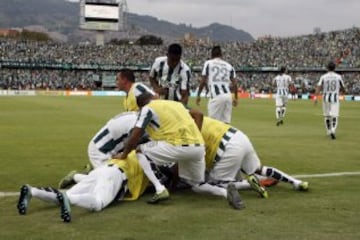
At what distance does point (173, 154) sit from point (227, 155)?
0.91m

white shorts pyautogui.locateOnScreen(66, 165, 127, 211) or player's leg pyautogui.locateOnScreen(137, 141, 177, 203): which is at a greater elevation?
player's leg pyautogui.locateOnScreen(137, 141, 177, 203)

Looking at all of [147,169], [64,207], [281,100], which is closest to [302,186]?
[147,169]

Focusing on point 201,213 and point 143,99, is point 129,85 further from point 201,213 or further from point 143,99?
point 201,213

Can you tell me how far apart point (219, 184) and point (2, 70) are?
241 feet

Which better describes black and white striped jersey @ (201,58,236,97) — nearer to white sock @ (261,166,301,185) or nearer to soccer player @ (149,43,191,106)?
soccer player @ (149,43,191,106)

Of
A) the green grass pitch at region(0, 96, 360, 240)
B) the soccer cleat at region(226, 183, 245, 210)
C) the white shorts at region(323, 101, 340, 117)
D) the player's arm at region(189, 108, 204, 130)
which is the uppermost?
the player's arm at region(189, 108, 204, 130)

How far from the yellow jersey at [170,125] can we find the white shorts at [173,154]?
0.07 m

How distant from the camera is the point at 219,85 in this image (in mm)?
13242

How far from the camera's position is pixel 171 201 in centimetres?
765

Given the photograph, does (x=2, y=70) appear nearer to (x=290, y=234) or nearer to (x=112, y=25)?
(x=112, y=25)

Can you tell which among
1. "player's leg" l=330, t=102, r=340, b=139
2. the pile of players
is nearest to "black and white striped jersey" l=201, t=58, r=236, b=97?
the pile of players

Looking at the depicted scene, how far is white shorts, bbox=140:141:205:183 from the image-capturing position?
7562 mm

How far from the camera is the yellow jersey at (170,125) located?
756 centimetres

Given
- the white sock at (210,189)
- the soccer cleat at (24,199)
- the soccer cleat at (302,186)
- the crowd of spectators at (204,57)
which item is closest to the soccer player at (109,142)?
the white sock at (210,189)
